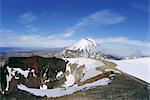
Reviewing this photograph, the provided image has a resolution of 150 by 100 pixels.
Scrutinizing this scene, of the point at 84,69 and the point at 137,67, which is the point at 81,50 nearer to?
the point at 84,69

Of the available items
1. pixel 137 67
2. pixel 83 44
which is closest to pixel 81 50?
pixel 83 44

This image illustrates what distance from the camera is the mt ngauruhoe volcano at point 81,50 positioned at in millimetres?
21695

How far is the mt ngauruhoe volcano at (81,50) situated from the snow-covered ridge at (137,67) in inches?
100

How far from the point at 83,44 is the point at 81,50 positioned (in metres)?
0.43

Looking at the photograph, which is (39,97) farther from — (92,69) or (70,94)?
(92,69)

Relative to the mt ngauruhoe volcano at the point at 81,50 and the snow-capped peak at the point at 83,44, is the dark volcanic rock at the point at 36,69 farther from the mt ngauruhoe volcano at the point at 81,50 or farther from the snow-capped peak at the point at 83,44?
the snow-capped peak at the point at 83,44

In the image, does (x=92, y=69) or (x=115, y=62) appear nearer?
(x=92, y=69)

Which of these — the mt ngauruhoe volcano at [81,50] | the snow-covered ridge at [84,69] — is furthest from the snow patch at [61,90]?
the mt ngauruhoe volcano at [81,50]

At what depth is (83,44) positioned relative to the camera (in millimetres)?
22547

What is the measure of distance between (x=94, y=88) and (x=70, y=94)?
1.19 meters

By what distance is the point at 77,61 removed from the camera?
20203 millimetres

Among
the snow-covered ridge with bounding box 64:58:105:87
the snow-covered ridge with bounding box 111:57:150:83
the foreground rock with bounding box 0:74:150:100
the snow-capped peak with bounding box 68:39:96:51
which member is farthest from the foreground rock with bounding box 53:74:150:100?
the snow-capped peak with bounding box 68:39:96:51

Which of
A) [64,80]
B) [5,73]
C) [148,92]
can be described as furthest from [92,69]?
[5,73]

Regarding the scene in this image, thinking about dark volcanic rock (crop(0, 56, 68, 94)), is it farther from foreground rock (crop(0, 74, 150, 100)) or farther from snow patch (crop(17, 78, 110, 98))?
foreground rock (crop(0, 74, 150, 100))
